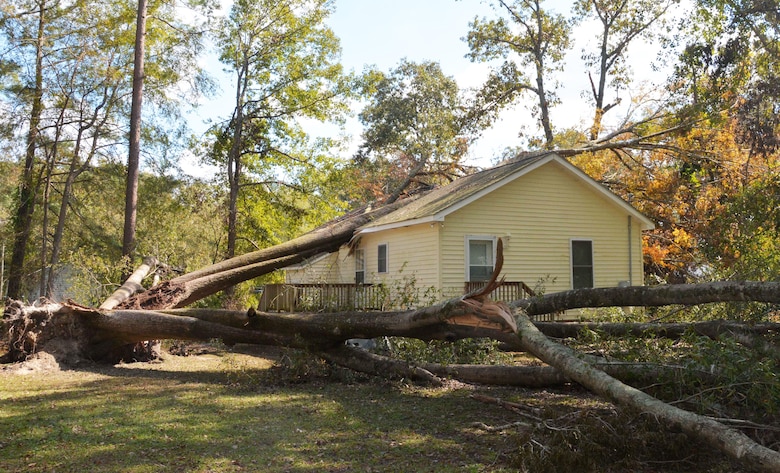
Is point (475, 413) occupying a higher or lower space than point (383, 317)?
lower

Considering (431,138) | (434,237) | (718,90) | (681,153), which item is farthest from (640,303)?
(431,138)

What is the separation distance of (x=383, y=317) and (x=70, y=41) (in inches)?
629

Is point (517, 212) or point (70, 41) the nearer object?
point (517, 212)

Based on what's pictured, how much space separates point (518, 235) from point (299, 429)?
11.2m

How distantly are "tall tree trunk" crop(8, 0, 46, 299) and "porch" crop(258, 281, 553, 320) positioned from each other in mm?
8718

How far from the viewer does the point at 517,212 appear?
16.6 m

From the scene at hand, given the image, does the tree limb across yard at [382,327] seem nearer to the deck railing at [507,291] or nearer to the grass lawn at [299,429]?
the grass lawn at [299,429]

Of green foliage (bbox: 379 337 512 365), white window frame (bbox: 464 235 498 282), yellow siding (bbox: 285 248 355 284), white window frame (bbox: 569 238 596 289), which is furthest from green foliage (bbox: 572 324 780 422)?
yellow siding (bbox: 285 248 355 284)

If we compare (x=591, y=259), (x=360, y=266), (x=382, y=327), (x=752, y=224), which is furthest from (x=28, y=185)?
(x=752, y=224)

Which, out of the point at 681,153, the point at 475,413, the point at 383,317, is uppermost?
the point at 681,153

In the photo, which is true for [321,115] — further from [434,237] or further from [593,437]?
[593,437]

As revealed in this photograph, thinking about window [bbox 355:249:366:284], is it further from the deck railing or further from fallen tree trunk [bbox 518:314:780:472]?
fallen tree trunk [bbox 518:314:780:472]

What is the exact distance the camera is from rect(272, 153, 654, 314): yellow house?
1557 cm

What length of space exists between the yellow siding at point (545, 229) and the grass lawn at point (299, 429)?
21.9ft
